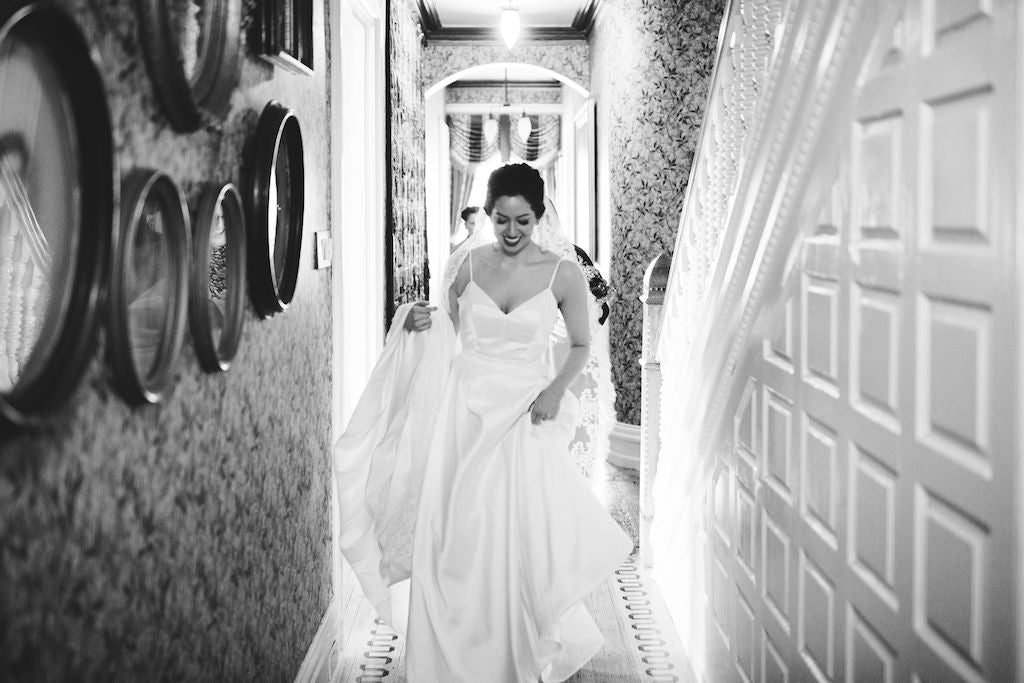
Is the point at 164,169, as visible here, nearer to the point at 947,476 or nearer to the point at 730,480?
the point at 947,476

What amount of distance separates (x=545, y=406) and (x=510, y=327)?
319mm

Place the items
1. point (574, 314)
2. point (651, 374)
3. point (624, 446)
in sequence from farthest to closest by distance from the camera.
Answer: point (624, 446) < point (651, 374) < point (574, 314)

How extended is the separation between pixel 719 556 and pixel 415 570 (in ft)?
3.07

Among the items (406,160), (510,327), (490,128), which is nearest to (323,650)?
(510,327)

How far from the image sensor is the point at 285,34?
242 cm

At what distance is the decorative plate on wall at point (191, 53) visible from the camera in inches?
62.4

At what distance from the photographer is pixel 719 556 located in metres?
2.91

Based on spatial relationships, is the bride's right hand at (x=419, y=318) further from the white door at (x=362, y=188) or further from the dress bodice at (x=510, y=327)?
the white door at (x=362, y=188)

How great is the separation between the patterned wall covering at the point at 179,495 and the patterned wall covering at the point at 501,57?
5.80 metres

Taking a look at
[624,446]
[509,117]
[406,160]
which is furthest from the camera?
[509,117]

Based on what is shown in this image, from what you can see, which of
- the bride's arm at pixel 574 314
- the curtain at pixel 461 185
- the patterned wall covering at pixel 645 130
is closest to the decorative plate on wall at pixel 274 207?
the bride's arm at pixel 574 314

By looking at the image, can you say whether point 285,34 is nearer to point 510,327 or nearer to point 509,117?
point 510,327

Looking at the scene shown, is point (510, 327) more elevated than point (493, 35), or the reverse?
point (493, 35)

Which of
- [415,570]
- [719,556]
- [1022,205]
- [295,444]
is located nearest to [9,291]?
[1022,205]
